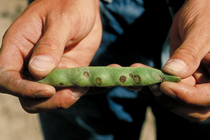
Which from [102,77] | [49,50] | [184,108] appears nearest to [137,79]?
[102,77]

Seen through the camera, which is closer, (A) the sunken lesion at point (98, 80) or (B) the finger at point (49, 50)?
(B) the finger at point (49, 50)

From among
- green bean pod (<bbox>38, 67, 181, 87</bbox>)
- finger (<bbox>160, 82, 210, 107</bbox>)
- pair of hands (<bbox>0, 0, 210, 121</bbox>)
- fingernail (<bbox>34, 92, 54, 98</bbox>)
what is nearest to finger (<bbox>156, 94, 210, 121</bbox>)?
pair of hands (<bbox>0, 0, 210, 121</bbox>)

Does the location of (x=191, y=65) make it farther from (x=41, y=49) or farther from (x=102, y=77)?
(x=41, y=49)

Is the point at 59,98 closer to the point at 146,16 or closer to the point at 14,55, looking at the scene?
the point at 14,55

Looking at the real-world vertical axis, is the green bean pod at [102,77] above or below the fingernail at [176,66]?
below

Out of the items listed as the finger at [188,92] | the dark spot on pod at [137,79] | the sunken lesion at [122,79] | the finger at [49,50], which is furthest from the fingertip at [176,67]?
the finger at [49,50]

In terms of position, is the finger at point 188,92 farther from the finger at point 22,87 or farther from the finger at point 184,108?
the finger at point 22,87
